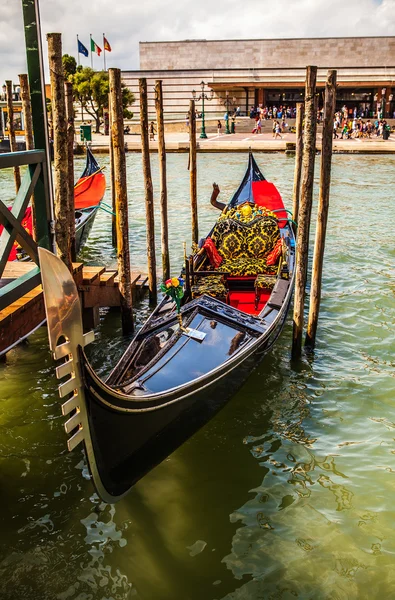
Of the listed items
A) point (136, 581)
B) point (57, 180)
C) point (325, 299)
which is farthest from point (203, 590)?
point (325, 299)

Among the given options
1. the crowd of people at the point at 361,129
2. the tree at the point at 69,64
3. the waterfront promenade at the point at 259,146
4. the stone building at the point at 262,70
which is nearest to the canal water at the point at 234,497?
the waterfront promenade at the point at 259,146

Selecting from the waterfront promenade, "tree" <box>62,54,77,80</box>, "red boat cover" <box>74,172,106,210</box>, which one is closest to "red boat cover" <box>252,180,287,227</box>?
"red boat cover" <box>74,172,106,210</box>

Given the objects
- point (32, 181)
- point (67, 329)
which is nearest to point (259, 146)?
point (32, 181)

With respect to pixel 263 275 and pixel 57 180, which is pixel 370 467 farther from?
pixel 57 180

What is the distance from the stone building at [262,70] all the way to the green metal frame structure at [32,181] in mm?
22085

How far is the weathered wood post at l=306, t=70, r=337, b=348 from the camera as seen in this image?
11.2 ft

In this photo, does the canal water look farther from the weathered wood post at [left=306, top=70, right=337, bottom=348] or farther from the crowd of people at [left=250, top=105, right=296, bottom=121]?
the crowd of people at [left=250, top=105, right=296, bottom=121]

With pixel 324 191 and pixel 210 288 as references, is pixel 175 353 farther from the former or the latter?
pixel 324 191

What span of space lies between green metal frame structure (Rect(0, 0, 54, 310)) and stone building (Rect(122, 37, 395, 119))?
72.5ft

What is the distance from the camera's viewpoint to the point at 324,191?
3553mm

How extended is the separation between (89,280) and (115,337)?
564 mm

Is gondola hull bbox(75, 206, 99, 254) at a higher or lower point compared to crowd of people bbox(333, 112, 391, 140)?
lower

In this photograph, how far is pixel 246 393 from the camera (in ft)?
11.6

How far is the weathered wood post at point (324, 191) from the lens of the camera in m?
3.41
